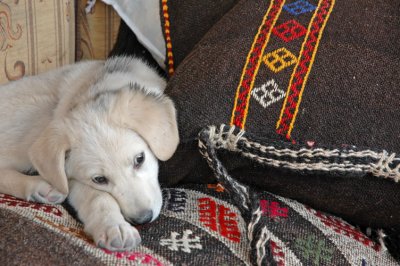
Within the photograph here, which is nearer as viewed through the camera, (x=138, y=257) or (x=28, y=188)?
(x=138, y=257)

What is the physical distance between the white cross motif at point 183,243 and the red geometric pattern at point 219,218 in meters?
0.08

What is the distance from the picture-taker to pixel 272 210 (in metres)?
1.55

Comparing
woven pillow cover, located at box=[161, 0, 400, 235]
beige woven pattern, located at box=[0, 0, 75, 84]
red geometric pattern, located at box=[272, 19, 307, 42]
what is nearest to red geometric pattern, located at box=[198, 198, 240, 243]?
woven pillow cover, located at box=[161, 0, 400, 235]

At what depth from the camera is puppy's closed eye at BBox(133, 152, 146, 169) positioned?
1.56m

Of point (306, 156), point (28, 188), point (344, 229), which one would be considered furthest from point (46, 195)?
point (344, 229)

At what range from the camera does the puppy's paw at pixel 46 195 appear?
157cm

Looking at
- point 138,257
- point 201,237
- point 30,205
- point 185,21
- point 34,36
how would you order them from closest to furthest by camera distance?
point 138,257, point 201,237, point 30,205, point 185,21, point 34,36

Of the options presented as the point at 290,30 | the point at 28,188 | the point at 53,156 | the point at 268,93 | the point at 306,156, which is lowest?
the point at 28,188

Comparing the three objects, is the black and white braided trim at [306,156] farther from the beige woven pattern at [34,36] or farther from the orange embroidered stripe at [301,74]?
the beige woven pattern at [34,36]

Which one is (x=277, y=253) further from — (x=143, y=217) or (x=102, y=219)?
(x=102, y=219)

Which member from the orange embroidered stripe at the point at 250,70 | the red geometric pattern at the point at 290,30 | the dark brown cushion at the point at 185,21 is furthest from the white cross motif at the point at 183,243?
the dark brown cushion at the point at 185,21

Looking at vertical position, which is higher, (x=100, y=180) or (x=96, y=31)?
(x=96, y=31)

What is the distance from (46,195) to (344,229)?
3.10 feet

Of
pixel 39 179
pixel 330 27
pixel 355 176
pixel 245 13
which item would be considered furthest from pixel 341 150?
pixel 39 179
